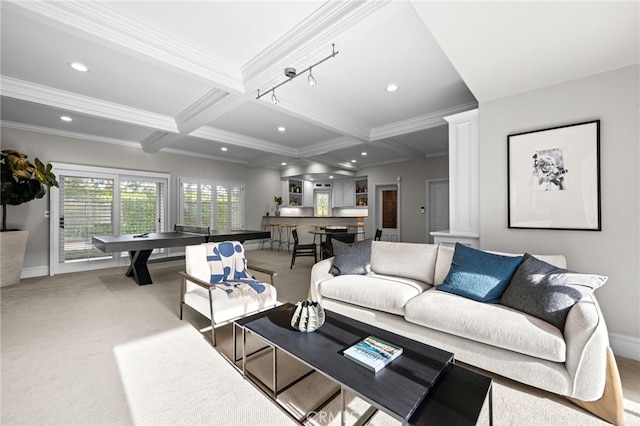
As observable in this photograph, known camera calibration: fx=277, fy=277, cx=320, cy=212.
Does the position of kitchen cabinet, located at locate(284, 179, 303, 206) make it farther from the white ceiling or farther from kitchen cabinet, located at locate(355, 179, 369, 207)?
the white ceiling

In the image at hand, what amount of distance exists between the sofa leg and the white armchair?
241 centimetres

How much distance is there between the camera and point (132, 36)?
240cm

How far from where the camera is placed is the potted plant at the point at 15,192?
4.29 meters

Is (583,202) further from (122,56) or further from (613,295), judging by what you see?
(122,56)

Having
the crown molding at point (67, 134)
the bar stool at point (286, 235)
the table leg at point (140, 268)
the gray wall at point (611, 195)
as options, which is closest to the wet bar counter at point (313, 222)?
the bar stool at point (286, 235)

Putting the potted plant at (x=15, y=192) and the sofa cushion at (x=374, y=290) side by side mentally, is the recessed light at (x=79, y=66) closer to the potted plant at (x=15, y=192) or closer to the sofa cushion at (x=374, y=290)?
the potted plant at (x=15, y=192)

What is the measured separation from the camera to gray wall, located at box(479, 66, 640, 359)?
2.29 metres

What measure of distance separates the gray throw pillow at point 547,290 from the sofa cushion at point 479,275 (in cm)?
7

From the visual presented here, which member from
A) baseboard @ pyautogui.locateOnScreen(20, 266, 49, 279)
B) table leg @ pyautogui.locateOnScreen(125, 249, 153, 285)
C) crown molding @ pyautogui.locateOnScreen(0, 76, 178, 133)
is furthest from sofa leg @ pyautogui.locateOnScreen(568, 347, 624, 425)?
baseboard @ pyautogui.locateOnScreen(20, 266, 49, 279)

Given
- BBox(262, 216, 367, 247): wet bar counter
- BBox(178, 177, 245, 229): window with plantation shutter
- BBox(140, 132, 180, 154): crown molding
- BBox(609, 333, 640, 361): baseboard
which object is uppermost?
BBox(140, 132, 180, 154): crown molding

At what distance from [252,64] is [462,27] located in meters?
2.01

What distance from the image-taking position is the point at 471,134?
128 inches

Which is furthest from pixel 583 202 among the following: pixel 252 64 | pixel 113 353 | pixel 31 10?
pixel 31 10

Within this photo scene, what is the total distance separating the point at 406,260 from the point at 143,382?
2518 mm
